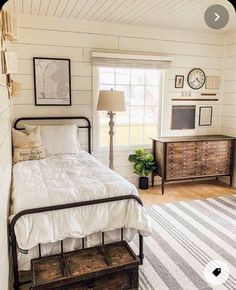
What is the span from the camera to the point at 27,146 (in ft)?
10.4

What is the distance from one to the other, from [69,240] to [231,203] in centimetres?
255

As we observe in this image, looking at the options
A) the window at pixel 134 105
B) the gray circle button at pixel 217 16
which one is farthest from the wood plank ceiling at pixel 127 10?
the gray circle button at pixel 217 16

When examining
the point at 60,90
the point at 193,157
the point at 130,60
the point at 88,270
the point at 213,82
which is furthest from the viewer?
the point at 213,82

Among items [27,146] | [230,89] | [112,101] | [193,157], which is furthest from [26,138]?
[230,89]

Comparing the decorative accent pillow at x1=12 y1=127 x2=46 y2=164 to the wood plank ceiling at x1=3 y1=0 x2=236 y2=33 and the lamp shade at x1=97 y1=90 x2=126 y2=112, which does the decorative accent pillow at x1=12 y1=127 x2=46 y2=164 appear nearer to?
the lamp shade at x1=97 y1=90 x2=126 y2=112

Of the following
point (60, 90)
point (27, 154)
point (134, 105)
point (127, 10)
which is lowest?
point (27, 154)

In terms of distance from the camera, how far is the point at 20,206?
5.94ft

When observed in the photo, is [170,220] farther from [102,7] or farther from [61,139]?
[102,7]

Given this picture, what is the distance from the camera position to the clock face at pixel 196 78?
433 centimetres

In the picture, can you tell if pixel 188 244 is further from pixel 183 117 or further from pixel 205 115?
pixel 205 115

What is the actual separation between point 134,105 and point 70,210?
104 inches

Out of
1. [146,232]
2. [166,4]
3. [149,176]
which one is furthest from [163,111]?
[146,232]

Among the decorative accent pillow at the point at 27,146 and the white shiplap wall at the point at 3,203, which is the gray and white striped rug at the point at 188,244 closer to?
the white shiplap wall at the point at 3,203

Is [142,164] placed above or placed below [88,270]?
above
